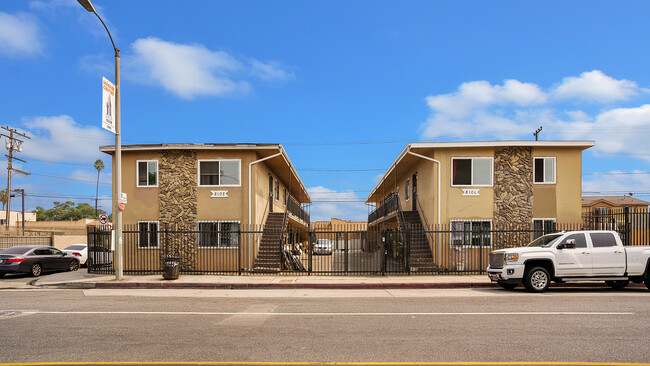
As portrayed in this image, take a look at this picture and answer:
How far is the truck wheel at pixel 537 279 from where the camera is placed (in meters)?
13.5

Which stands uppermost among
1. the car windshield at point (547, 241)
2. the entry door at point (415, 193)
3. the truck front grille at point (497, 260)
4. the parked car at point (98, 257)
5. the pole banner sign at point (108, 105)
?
the pole banner sign at point (108, 105)

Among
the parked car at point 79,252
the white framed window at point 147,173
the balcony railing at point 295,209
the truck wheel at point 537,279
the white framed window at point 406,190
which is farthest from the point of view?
the balcony railing at point 295,209

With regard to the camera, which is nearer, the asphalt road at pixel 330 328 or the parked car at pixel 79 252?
the asphalt road at pixel 330 328

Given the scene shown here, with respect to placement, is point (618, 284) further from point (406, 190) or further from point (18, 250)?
point (18, 250)

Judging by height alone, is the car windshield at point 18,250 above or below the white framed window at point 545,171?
below

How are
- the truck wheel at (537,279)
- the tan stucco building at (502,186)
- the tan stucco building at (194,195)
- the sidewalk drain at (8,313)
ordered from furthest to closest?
the tan stucco building at (502,186) → the tan stucco building at (194,195) → the truck wheel at (537,279) → the sidewalk drain at (8,313)

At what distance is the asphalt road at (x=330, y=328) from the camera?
6.38 meters

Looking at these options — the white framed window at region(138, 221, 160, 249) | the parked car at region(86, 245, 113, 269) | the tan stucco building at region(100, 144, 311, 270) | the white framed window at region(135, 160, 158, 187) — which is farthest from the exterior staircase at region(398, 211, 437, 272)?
the parked car at region(86, 245, 113, 269)

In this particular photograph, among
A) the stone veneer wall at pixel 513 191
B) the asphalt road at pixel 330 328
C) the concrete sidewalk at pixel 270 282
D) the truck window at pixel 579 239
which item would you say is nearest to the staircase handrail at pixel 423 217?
the stone veneer wall at pixel 513 191

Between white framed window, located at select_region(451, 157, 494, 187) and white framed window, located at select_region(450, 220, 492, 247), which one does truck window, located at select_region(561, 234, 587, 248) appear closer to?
white framed window, located at select_region(450, 220, 492, 247)

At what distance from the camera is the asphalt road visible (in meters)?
6.38

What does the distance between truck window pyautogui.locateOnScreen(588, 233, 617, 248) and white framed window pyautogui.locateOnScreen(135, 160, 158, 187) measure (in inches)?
661

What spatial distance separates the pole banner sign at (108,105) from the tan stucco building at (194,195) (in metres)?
4.62

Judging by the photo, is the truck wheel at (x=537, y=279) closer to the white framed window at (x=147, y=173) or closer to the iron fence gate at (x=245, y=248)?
the iron fence gate at (x=245, y=248)
